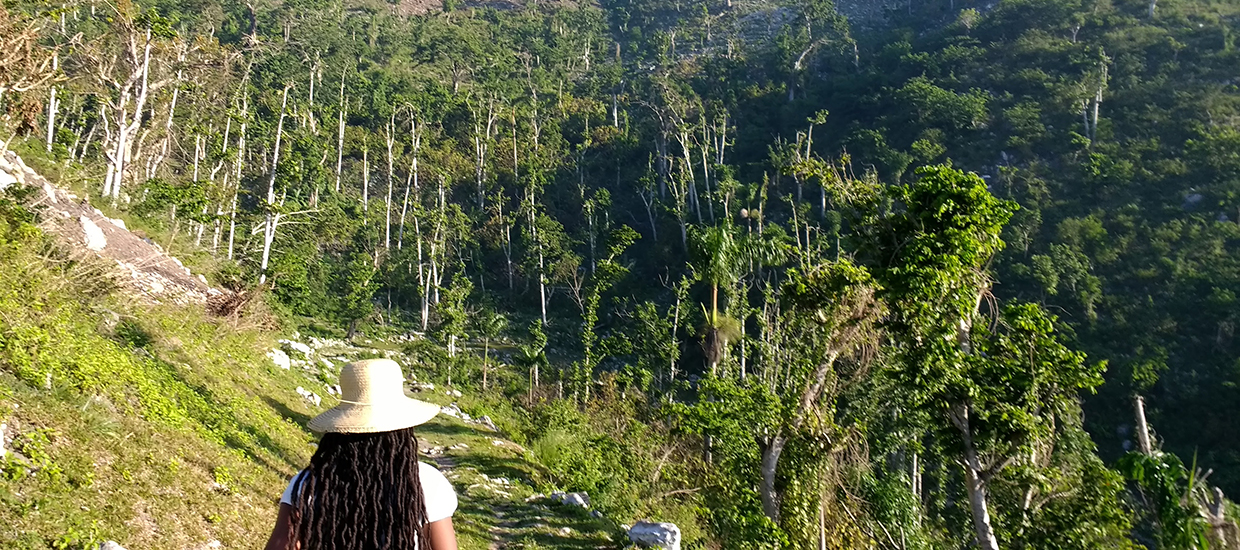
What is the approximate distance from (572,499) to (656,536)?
7.90ft

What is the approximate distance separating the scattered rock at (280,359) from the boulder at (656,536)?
947cm

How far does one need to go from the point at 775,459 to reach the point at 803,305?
6.70ft

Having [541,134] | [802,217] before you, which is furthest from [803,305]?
[541,134]

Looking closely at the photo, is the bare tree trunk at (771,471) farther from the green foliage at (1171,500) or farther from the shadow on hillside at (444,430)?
the shadow on hillside at (444,430)

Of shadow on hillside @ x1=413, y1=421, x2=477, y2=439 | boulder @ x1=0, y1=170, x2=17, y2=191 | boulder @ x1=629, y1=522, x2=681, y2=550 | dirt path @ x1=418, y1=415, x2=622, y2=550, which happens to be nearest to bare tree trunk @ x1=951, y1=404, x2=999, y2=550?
boulder @ x1=629, y1=522, x2=681, y2=550

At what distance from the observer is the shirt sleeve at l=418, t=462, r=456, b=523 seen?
→ 2.32m

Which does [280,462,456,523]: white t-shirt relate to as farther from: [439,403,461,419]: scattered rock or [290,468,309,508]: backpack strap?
[439,403,461,419]: scattered rock

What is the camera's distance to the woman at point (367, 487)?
7.25ft

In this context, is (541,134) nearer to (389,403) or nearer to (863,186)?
(863,186)

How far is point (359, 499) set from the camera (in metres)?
2.22

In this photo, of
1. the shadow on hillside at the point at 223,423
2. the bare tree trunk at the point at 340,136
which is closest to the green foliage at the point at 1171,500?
the shadow on hillside at the point at 223,423

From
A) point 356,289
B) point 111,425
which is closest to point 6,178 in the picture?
point 111,425

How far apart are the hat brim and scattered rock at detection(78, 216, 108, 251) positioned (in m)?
10.8

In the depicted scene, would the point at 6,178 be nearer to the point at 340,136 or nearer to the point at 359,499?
the point at 359,499
